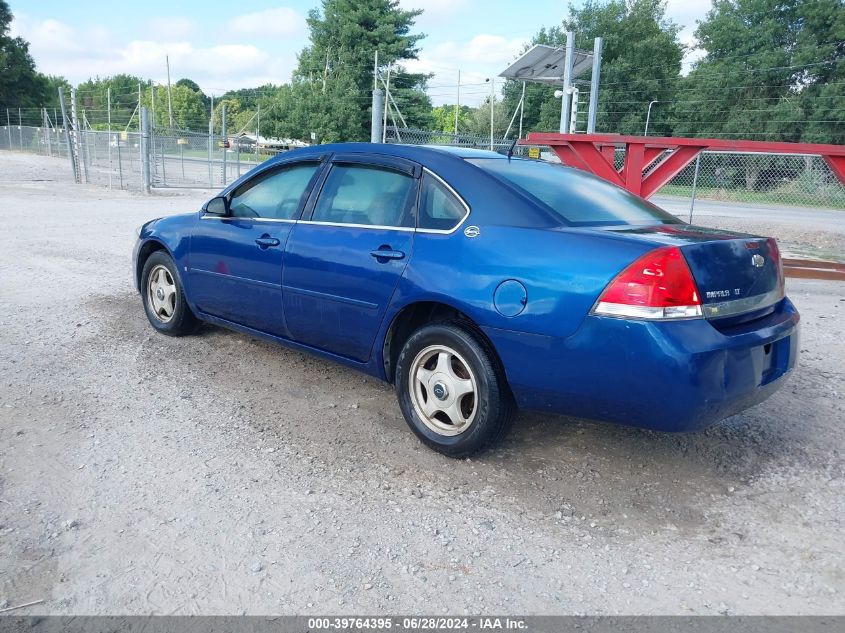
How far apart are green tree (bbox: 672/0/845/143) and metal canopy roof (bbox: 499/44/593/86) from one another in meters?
25.9

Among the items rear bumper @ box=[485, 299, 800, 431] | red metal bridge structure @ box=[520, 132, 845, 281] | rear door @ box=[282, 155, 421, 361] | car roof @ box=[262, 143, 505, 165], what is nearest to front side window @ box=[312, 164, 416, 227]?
rear door @ box=[282, 155, 421, 361]

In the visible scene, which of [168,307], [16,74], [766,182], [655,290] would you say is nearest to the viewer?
[655,290]

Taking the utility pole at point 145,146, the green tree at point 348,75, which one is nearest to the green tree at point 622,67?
the green tree at point 348,75

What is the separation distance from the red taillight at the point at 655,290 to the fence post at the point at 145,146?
62.1ft

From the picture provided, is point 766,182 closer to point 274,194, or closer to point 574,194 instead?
point 574,194

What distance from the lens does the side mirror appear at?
4.87 m

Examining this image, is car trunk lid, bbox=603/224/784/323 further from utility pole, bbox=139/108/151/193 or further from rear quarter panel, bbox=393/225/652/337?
utility pole, bbox=139/108/151/193

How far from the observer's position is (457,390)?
357 centimetres

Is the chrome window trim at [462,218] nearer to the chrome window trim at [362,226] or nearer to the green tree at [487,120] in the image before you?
the chrome window trim at [362,226]

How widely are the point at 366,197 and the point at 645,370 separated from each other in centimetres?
194

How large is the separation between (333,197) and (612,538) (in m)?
2.49

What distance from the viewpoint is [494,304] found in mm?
3291

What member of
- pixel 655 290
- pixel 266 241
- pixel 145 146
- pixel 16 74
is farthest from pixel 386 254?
pixel 16 74

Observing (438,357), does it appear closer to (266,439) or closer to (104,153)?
(266,439)
